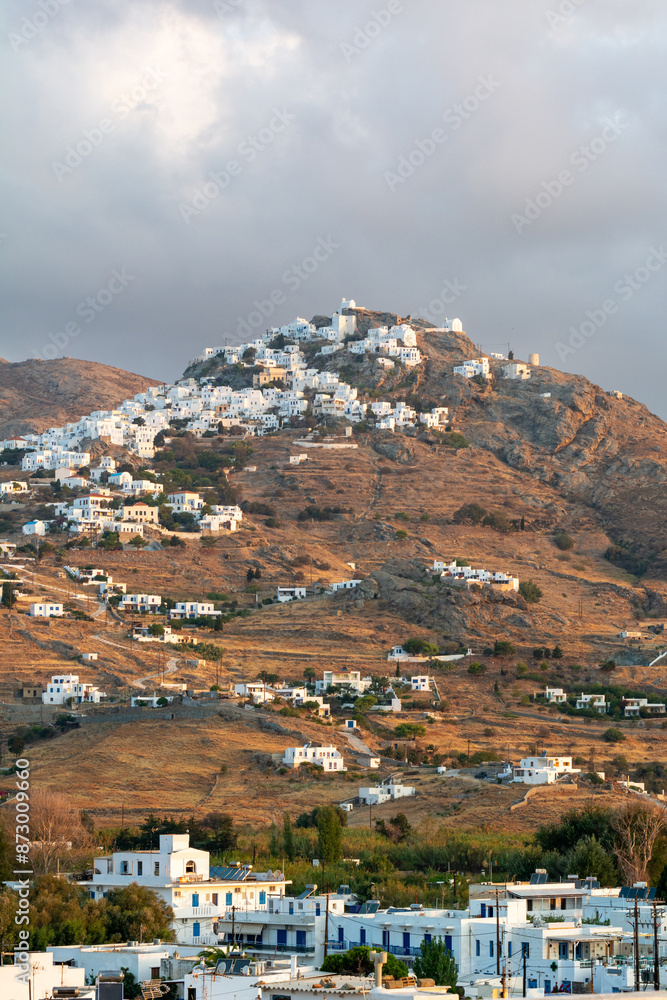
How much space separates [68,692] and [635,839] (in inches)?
1585

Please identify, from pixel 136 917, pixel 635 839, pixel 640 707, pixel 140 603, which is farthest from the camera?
pixel 140 603

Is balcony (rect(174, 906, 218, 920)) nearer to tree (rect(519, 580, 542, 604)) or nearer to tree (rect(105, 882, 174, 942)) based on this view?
tree (rect(105, 882, 174, 942))

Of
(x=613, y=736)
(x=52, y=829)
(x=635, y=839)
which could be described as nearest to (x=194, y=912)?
(x=52, y=829)

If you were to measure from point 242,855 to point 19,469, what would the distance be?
289ft

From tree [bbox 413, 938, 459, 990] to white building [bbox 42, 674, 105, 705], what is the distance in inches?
2109

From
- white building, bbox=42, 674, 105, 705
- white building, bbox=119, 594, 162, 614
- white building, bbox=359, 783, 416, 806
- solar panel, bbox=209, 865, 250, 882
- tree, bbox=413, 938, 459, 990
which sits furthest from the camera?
white building, bbox=119, 594, 162, 614

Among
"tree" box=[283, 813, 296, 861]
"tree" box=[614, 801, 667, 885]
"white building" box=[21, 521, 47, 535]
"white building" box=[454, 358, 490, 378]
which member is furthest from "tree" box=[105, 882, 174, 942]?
"white building" box=[454, 358, 490, 378]

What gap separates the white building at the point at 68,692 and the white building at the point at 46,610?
11.3 meters

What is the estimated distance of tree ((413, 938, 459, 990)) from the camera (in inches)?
1216

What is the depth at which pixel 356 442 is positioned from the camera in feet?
463

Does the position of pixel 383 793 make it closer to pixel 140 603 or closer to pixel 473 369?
pixel 140 603

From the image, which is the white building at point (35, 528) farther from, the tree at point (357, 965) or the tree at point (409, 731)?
the tree at point (357, 965)

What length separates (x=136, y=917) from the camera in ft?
126

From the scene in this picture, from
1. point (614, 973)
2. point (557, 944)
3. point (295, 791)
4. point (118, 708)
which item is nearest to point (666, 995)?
point (614, 973)
